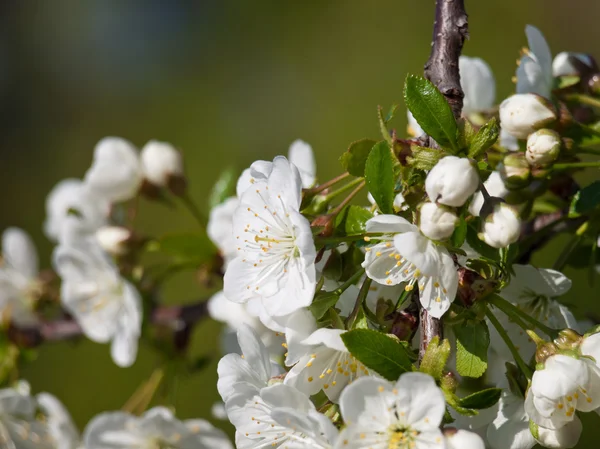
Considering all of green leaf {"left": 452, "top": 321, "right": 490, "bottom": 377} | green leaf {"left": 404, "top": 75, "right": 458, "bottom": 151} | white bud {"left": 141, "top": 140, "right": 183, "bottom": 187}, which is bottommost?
green leaf {"left": 452, "top": 321, "right": 490, "bottom": 377}

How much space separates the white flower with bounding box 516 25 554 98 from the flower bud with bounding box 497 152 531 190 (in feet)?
0.43

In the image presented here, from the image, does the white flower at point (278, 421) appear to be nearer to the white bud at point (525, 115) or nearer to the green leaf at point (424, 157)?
the green leaf at point (424, 157)

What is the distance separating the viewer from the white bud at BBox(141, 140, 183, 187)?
4.41ft

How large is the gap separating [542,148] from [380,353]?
0.33 meters

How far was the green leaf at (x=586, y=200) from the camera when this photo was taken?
854 millimetres

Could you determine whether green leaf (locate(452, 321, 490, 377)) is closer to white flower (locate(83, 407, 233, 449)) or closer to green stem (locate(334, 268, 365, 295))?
Answer: green stem (locate(334, 268, 365, 295))

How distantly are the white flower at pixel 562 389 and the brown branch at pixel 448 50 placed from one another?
26cm

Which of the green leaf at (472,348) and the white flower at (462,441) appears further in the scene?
the green leaf at (472,348)

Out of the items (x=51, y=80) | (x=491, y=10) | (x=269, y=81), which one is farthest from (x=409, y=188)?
(x=51, y=80)

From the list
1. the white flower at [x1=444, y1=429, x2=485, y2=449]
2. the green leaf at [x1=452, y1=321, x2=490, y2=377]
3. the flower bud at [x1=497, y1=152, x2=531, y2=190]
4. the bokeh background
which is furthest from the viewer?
the bokeh background

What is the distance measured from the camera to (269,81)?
405 centimetres

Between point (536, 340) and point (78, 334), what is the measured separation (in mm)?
998

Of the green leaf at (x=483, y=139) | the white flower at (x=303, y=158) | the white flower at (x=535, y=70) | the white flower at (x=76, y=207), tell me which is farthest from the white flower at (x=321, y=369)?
the white flower at (x=76, y=207)

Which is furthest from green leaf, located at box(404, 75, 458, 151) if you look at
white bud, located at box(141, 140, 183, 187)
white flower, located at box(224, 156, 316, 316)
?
white bud, located at box(141, 140, 183, 187)
